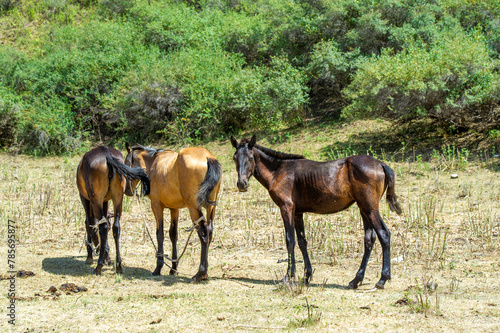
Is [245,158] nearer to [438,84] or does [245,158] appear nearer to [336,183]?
[336,183]

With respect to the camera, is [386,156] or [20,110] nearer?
[386,156]

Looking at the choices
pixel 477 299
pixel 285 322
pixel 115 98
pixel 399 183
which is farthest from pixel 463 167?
pixel 115 98

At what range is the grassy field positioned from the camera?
5.55 metres

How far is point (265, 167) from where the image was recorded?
24.4ft

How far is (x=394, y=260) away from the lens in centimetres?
776

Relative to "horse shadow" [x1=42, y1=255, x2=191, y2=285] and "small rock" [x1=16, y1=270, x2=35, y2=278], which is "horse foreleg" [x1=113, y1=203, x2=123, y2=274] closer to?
"horse shadow" [x1=42, y1=255, x2=191, y2=285]

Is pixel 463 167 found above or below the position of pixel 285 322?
above

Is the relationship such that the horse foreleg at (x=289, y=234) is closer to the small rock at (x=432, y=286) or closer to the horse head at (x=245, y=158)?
the horse head at (x=245, y=158)

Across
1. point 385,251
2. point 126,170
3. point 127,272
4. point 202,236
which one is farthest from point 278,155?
point 127,272

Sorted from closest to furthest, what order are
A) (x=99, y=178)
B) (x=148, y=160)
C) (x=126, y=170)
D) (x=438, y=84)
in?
(x=126, y=170) < (x=99, y=178) < (x=148, y=160) < (x=438, y=84)

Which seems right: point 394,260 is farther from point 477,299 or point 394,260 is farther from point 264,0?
point 264,0

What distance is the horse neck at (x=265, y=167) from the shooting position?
7381 mm

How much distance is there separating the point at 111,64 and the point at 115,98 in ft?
5.68

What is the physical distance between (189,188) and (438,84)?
9191mm
